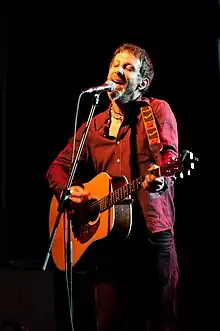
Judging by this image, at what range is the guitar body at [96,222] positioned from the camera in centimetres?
227

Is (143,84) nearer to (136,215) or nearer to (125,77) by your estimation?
(125,77)

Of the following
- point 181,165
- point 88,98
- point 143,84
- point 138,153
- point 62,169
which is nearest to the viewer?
point 181,165

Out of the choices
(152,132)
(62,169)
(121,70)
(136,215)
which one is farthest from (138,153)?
(62,169)

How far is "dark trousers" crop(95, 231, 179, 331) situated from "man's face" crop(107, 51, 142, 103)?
644mm

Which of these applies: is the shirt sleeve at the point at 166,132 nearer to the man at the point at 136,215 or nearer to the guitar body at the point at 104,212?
the man at the point at 136,215

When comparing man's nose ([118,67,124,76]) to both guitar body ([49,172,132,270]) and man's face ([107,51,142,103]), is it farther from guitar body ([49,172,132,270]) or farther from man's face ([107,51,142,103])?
guitar body ([49,172,132,270])

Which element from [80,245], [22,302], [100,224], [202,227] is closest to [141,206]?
[100,224]

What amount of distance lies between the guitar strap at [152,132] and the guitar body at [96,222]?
19 centimetres

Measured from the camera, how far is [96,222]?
244 cm

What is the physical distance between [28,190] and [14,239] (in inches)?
13.3

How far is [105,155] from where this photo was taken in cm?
248

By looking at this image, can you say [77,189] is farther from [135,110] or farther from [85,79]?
[85,79]

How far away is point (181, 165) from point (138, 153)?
1.17 ft

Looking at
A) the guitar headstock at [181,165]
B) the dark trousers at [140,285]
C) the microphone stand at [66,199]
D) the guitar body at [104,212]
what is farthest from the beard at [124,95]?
the dark trousers at [140,285]
